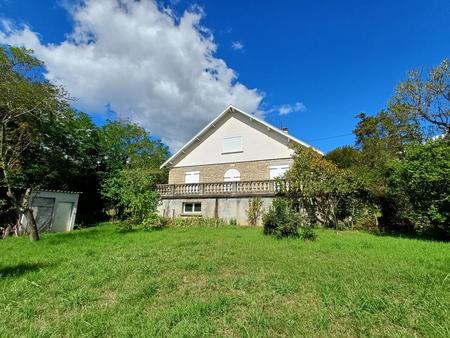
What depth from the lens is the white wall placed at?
18344mm

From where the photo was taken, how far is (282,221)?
9492mm

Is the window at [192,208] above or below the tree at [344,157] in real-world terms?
below

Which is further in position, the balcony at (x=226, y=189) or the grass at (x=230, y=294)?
the balcony at (x=226, y=189)

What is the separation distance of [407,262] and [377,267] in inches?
38.6

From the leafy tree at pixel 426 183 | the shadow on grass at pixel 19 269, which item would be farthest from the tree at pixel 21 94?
the leafy tree at pixel 426 183

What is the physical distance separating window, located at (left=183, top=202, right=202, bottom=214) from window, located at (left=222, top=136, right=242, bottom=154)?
16.8ft

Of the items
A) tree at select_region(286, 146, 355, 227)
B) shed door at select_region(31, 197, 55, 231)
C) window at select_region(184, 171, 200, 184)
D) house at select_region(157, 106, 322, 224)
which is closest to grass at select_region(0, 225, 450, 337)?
tree at select_region(286, 146, 355, 227)

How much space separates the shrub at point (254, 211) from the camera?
48.6 feet

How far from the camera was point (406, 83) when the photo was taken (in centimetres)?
1702

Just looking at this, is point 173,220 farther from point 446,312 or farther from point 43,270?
point 446,312

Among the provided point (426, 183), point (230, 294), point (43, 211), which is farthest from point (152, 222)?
point (426, 183)

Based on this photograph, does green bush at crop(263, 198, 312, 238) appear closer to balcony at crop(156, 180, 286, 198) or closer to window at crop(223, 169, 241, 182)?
balcony at crop(156, 180, 286, 198)

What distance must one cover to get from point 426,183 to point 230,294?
9.68 m

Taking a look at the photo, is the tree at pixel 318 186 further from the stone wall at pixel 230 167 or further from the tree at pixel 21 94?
the tree at pixel 21 94
